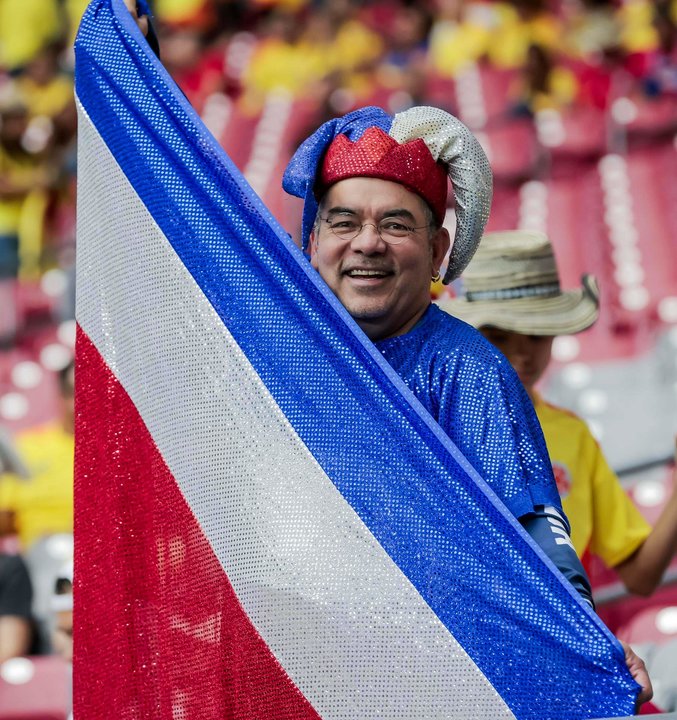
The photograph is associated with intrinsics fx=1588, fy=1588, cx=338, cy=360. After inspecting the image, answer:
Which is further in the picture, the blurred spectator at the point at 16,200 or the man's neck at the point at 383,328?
the blurred spectator at the point at 16,200

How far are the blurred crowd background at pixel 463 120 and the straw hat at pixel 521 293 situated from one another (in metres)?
0.11

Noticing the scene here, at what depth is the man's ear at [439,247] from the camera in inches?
96.9

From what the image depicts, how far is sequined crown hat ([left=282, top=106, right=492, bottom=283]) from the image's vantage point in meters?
2.36

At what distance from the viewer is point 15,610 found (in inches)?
164

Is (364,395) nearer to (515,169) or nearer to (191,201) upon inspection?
(191,201)

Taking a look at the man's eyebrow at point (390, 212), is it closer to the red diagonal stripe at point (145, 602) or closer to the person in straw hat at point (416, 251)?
the person in straw hat at point (416, 251)

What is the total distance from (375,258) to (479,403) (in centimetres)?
27

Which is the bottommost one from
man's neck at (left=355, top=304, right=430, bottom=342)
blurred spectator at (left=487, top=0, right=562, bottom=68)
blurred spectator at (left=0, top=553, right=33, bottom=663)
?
blurred spectator at (left=0, top=553, right=33, bottom=663)

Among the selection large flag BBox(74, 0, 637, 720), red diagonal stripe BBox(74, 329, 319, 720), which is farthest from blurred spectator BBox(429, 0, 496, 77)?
red diagonal stripe BBox(74, 329, 319, 720)

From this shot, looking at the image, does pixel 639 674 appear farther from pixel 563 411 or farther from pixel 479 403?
pixel 563 411

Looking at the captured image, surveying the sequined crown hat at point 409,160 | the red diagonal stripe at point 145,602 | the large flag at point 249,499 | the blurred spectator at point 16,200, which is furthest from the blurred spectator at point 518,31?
the red diagonal stripe at point 145,602

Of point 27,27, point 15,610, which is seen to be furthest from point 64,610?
point 27,27

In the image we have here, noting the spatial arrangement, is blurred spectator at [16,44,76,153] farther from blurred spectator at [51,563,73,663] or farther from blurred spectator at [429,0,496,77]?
blurred spectator at [51,563,73,663]

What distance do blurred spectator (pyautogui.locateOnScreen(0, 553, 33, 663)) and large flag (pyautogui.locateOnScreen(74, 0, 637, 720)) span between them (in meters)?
1.82
